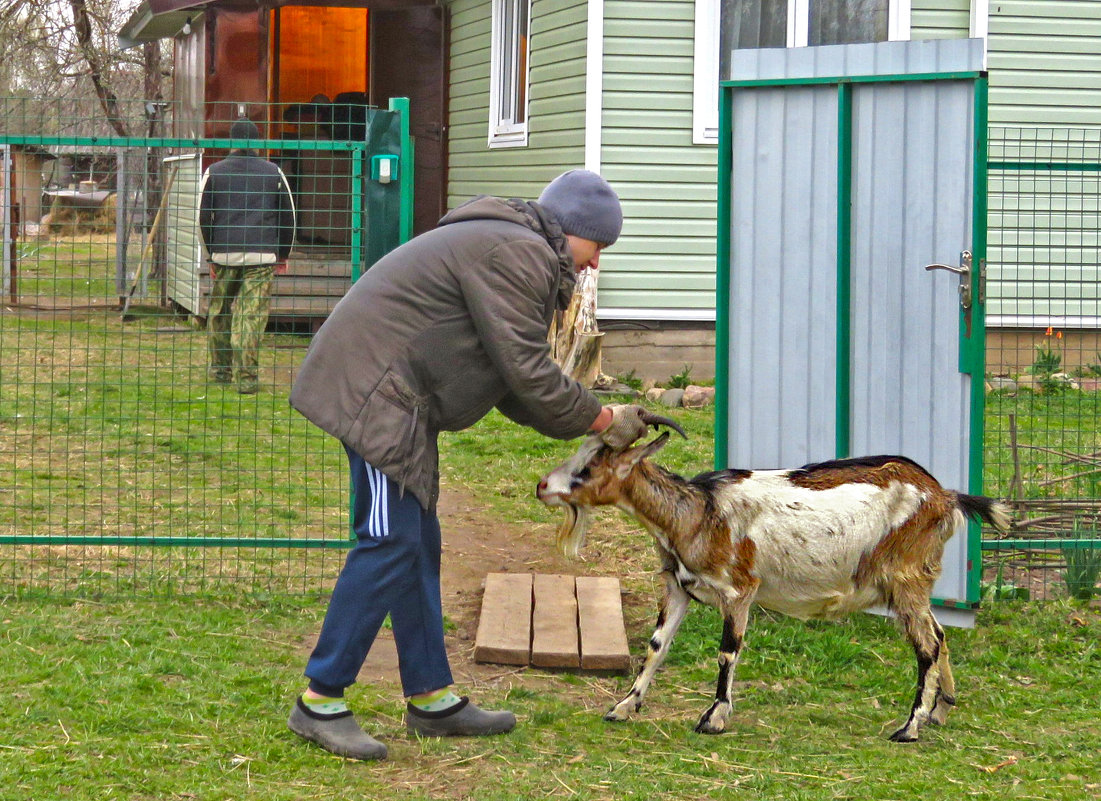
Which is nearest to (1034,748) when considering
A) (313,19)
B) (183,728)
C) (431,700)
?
(431,700)

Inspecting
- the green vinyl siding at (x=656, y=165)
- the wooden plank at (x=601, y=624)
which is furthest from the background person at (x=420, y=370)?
the green vinyl siding at (x=656, y=165)

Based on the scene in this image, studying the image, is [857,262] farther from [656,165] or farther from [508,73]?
[508,73]

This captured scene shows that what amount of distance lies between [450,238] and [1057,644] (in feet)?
9.91

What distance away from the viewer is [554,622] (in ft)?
18.4

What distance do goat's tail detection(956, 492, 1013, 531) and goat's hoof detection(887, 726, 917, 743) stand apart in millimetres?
745

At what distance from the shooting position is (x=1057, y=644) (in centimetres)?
548

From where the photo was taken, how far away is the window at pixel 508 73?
13.4m

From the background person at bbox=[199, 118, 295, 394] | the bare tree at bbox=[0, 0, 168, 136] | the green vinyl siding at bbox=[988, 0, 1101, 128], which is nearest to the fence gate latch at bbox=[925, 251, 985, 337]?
the background person at bbox=[199, 118, 295, 394]

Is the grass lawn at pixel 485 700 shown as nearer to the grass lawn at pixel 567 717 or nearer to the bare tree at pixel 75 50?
Result: the grass lawn at pixel 567 717

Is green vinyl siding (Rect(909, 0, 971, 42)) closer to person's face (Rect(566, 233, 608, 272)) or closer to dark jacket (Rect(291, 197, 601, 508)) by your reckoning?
person's face (Rect(566, 233, 608, 272))

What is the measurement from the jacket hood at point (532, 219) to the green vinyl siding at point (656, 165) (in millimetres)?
7563

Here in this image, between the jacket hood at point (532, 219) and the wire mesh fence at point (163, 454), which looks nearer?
the jacket hood at point (532, 219)

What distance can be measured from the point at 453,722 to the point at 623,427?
110 centimetres

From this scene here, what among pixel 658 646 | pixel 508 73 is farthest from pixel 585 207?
pixel 508 73
